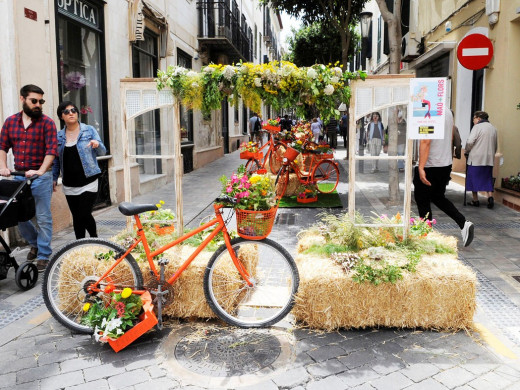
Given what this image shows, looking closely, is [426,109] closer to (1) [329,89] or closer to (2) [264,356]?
(1) [329,89]

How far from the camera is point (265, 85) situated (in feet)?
14.8

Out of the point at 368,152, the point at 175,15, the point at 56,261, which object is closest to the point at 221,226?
the point at 56,261

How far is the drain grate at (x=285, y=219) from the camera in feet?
27.3

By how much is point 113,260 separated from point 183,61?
13039 mm

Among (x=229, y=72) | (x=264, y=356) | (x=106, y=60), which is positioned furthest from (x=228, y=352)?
(x=106, y=60)

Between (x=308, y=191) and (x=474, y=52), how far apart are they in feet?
13.9

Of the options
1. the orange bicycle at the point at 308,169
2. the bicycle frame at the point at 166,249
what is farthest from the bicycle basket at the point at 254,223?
the orange bicycle at the point at 308,169

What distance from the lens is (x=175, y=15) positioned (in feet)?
47.9

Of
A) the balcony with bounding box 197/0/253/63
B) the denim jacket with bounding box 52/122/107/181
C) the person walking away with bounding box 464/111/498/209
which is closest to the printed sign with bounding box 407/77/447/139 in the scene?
the denim jacket with bounding box 52/122/107/181

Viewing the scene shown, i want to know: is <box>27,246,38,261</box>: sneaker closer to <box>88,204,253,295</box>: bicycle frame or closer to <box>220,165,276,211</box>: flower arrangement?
<box>88,204,253,295</box>: bicycle frame

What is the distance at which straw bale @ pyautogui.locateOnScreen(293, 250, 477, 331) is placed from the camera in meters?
3.90

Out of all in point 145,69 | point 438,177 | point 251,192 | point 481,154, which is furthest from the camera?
point 145,69

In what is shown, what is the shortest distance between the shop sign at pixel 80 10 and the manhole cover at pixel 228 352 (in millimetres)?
6385

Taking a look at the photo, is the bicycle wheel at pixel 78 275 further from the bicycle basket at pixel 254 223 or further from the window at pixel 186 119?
the window at pixel 186 119
